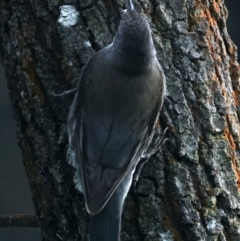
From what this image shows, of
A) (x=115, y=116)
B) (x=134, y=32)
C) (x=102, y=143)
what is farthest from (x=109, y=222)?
(x=134, y=32)

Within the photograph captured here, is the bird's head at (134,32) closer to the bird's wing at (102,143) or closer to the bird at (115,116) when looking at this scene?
the bird at (115,116)

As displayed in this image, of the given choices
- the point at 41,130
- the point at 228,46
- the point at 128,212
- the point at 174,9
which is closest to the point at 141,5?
the point at 174,9

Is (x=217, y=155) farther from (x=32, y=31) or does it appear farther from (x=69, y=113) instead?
(x=32, y=31)

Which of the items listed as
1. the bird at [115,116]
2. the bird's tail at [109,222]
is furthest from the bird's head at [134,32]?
the bird's tail at [109,222]

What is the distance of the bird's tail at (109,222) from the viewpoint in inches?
99.1

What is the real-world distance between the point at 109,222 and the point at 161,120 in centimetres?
43

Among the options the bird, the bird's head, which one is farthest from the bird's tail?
the bird's head

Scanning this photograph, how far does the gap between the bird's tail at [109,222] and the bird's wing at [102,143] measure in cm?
4

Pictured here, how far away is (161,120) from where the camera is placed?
8.66 feet

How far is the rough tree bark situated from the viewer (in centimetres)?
252

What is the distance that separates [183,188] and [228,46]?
67 centimetres

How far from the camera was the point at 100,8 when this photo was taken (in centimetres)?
264

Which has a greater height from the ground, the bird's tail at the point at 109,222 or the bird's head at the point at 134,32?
the bird's head at the point at 134,32

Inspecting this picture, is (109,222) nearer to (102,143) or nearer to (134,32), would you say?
(102,143)
